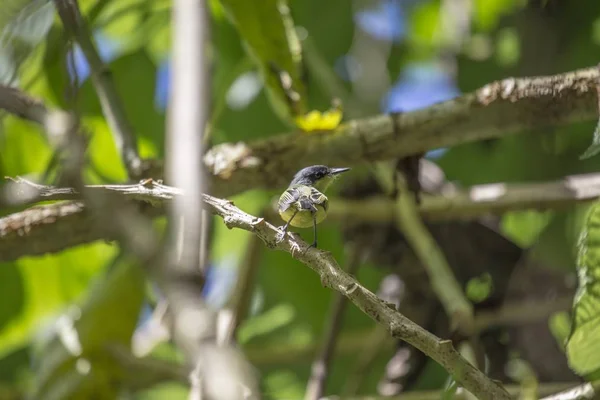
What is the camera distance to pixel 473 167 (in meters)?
1.54

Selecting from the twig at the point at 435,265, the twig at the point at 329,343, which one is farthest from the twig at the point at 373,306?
the twig at the point at 329,343

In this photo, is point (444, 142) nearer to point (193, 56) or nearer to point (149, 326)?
point (193, 56)

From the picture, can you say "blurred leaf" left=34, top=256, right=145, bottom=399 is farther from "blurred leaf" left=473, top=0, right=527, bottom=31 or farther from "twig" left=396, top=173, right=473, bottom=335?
"blurred leaf" left=473, top=0, right=527, bottom=31

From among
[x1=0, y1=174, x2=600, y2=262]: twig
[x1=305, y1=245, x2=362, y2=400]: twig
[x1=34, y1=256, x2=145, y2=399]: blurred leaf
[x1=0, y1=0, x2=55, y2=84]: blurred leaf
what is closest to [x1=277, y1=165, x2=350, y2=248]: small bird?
[x1=0, y1=174, x2=600, y2=262]: twig

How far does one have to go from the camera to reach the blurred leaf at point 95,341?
4.14 feet

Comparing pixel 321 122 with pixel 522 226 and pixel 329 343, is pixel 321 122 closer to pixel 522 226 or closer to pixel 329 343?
pixel 329 343

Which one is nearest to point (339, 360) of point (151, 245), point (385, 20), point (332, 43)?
point (332, 43)

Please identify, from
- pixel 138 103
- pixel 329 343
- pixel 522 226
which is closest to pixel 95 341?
pixel 329 343

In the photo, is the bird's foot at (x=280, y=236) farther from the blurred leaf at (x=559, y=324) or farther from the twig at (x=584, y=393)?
the blurred leaf at (x=559, y=324)

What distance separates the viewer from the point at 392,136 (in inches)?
39.5

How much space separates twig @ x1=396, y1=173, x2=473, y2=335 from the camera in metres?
1.11

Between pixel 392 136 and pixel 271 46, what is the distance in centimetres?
22

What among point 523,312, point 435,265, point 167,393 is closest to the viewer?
point 435,265

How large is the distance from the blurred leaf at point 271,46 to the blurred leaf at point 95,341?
0.44 metres
